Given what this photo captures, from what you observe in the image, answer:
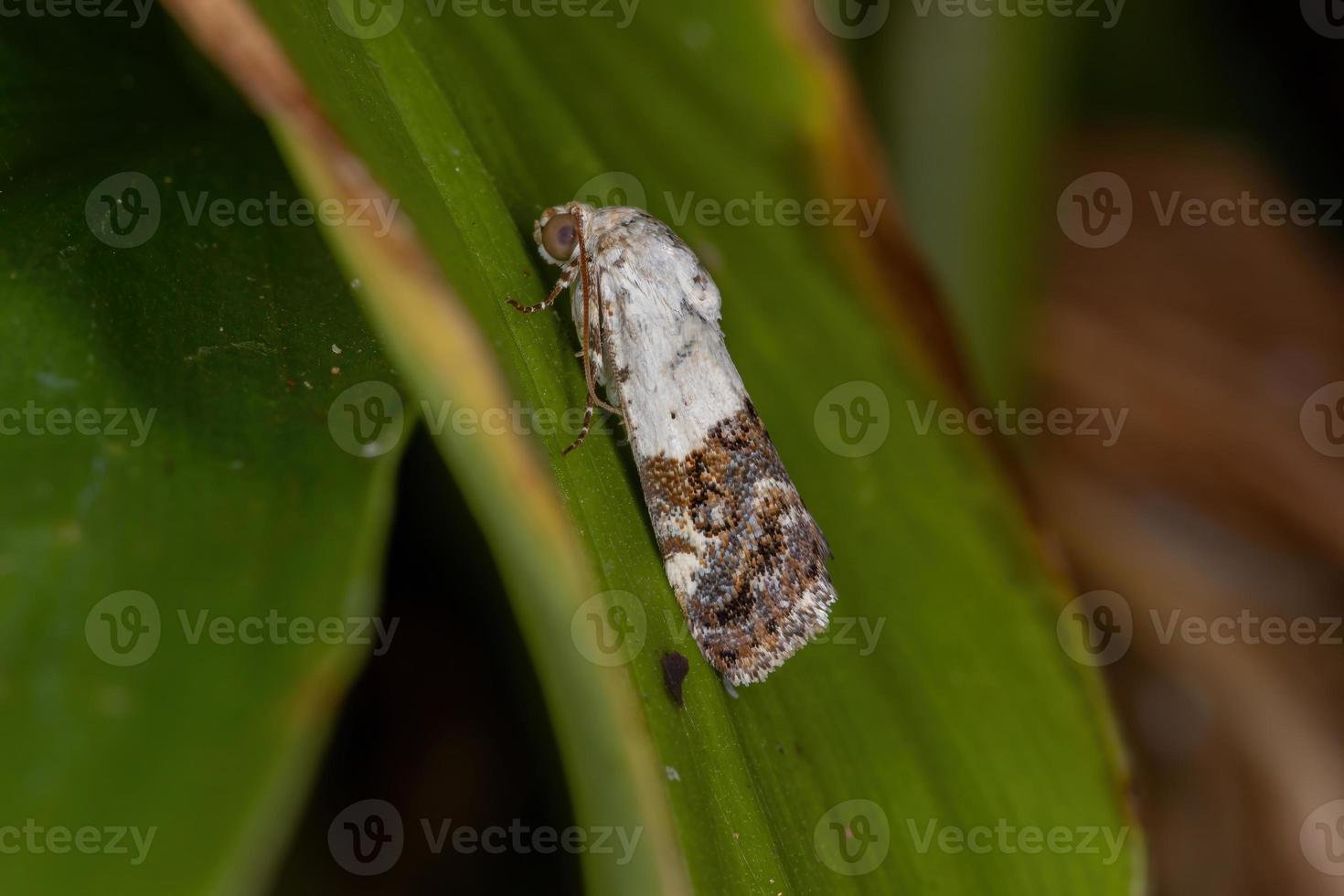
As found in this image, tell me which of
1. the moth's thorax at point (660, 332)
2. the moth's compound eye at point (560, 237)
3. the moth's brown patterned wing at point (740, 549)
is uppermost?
the moth's compound eye at point (560, 237)

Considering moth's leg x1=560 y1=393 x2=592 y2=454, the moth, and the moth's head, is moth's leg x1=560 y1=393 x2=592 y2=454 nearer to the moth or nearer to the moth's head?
the moth

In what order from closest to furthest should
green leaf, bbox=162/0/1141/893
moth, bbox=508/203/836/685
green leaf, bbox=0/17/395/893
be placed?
green leaf, bbox=0/17/395/893
green leaf, bbox=162/0/1141/893
moth, bbox=508/203/836/685

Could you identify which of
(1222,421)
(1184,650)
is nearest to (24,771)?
(1184,650)

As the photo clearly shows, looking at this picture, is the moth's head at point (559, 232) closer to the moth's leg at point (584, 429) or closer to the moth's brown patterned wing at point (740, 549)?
the moth's leg at point (584, 429)

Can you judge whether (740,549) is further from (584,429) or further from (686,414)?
(584,429)

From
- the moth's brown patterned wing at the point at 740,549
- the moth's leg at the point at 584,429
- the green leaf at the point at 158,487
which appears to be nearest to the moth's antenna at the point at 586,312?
the moth's leg at the point at 584,429

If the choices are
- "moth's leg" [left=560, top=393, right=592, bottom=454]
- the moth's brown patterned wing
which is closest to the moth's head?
"moth's leg" [left=560, top=393, right=592, bottom=454]

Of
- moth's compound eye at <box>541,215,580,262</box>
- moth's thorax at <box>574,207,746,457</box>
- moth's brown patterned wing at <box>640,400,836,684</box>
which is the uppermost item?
moth's compound eye at <box>541,215,580,262</box>
